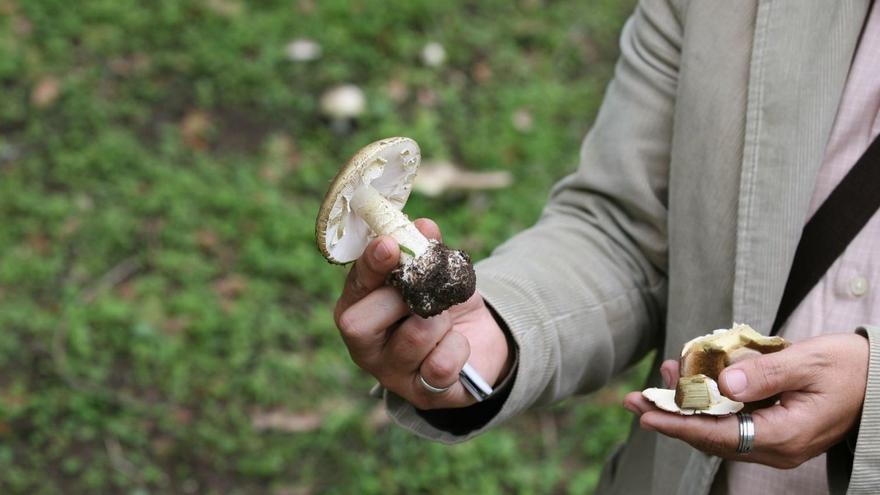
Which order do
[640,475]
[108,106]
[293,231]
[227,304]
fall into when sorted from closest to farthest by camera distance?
[640,475] → [227,304] → [293,231] → [108,106]

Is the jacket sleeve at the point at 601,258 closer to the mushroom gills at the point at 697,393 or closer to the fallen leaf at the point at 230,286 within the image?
the mushroom gills at the point at 697,393

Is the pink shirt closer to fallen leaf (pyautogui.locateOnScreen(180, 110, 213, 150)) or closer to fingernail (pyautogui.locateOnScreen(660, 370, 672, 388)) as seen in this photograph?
fingernail (pyautogui.locateOnScreen(660, 370, 672, 388))

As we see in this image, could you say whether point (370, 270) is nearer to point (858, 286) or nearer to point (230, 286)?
point (858, 286)

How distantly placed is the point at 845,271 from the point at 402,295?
73 centimetres

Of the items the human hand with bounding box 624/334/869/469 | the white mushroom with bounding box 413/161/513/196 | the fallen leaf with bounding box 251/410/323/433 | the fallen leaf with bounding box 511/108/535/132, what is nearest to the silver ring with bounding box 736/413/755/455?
the human hand with bounding box 624/334/869/469

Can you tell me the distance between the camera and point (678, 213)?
5.18 ft

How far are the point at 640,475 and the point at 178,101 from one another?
3.20m

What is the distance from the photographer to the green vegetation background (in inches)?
121

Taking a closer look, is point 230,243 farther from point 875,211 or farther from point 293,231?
point 875,211

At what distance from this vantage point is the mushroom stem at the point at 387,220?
1.50 m

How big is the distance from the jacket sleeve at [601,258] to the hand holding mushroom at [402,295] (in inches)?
2.7

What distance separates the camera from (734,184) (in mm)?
1508

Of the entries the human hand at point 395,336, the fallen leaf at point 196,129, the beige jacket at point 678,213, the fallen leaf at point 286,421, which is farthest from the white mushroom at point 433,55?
the human hand at point 395,336

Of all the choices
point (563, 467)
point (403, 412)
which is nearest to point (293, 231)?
point (563, 467)
